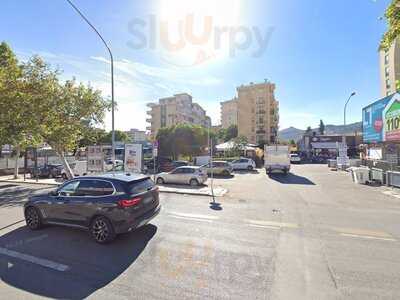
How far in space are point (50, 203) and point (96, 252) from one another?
7.81ft

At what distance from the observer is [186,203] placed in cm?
1110

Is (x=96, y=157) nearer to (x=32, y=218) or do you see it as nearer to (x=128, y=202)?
(x=32, y=218)

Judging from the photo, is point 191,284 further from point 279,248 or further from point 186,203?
point 186,203

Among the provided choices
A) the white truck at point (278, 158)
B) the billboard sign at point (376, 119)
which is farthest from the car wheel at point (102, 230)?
the white truck at point (278, 158)

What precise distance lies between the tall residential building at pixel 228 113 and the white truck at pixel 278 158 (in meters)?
91.2

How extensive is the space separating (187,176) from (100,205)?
11119mm

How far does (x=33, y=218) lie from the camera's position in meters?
7.30

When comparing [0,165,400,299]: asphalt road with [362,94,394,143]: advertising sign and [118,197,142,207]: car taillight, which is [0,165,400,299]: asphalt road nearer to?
[118,197,142,207]: car taillight

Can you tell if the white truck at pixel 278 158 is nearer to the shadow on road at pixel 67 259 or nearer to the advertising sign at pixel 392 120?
the advertising sign at pixel 392 120

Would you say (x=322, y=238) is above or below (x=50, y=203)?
below

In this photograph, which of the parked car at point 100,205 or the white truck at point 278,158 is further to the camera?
the white truck at point 278,158

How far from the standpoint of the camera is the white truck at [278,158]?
24250 mm

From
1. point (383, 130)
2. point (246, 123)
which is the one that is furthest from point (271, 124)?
point (383, 130)

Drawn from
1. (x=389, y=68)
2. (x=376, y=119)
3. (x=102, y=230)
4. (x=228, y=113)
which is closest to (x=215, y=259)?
(x=102, y=230)
